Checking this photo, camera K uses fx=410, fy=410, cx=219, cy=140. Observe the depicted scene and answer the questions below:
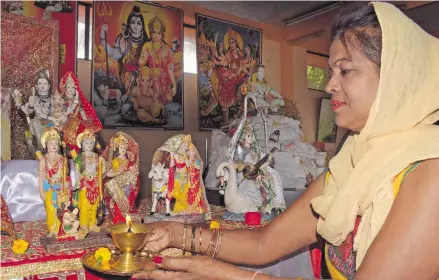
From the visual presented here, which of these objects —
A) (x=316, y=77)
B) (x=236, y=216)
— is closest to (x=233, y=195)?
(x=236, y=216)

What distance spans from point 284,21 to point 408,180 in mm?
6344

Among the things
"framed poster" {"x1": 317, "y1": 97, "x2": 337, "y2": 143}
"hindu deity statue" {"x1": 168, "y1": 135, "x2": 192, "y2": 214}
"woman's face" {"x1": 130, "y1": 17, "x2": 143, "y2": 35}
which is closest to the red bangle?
"hindu deity statue" {"x1": 168, "y1": 135, "x2": 192, "y2": 214}

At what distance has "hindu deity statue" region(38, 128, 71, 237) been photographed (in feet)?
5.33

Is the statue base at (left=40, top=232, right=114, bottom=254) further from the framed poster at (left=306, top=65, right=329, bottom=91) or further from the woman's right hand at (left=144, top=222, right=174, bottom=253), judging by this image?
the framed poster at (left=306, top=65, right=329, bottom=91)

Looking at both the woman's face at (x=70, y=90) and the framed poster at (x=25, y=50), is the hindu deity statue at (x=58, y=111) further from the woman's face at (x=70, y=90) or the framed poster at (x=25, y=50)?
the framed poster at (x=25, y=50)

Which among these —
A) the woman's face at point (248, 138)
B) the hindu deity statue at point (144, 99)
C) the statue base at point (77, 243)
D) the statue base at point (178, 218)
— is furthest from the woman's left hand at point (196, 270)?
the hindu deity statue at point (144, 99)

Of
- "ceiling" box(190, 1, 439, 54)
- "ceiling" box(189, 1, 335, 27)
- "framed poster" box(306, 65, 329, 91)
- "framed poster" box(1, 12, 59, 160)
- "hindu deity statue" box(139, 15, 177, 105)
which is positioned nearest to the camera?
"framed poster" box(1, 12, 59, 160)

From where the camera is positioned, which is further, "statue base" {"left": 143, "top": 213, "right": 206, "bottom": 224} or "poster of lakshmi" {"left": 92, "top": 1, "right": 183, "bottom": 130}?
"poster of lakshmi" {"left": 92, "top": 1, "right": 183, "bottom": 130}

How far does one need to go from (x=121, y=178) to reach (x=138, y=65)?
354cm

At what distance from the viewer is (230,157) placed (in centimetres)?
243

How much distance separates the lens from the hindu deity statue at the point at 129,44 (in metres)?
5.12

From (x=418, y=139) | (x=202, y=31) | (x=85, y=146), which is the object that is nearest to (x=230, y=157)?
(x=85, y=146)

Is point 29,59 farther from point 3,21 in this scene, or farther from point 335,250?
point 335,250

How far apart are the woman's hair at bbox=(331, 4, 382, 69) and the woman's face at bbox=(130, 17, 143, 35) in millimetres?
4499
